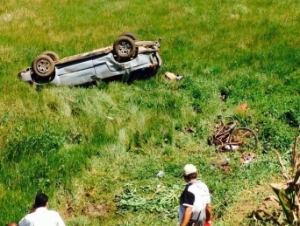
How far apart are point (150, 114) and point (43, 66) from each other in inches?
163

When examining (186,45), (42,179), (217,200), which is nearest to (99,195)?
(42,179)

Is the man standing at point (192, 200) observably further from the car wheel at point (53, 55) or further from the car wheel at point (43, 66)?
the car wheel at point (53, 55)

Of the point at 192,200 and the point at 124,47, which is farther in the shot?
the point at 124,47

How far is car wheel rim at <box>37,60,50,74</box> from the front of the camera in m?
17.0

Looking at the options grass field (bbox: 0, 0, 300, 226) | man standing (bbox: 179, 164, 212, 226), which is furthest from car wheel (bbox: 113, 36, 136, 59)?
man standing (bbox: 179, 164, 212, 226)

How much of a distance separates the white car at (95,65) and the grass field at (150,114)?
481 millimetres

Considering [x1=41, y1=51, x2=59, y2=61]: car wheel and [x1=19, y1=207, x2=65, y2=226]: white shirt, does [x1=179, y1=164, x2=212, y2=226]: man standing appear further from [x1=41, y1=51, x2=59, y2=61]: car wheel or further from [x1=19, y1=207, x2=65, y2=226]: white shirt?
[x1=41, y1=51, x2=59, y2=61]: car wheel

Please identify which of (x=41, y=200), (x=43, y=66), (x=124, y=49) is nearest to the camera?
(x=41, y=200)

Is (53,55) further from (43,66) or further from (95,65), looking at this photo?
(95,65)

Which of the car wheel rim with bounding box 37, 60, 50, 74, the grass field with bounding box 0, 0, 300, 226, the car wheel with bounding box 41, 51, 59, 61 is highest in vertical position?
the car wheel with bounding box 41, 51, 59, 61

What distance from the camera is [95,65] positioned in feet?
55.8

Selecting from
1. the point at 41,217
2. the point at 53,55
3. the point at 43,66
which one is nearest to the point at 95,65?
the point at 43,66

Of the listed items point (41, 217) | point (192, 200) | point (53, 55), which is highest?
point (53, 55)

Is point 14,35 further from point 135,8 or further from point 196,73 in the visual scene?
point 196,73
